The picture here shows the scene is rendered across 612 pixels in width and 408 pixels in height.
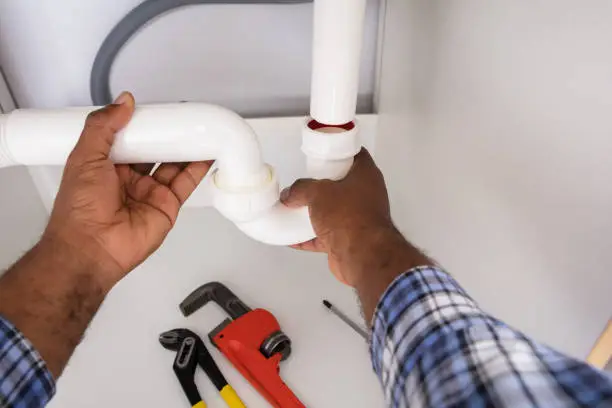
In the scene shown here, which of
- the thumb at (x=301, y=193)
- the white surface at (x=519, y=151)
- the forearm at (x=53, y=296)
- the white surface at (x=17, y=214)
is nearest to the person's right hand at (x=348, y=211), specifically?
the thumb at (x=301, y=193)

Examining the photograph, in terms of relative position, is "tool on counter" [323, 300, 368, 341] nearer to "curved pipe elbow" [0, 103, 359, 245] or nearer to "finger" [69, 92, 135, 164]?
"curved pipe elbow" [0, 103, 359, 245]

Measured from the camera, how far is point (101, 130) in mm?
448

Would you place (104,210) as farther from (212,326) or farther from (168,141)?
(212,326)

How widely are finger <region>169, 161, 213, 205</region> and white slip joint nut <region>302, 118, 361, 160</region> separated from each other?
131mm

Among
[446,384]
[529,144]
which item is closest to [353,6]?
[529,144]

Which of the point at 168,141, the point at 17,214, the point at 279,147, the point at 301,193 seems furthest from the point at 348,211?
the point at 17,214

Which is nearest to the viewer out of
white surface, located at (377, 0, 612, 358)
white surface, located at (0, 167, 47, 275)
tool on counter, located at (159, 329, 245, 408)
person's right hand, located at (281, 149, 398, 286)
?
white surface, located at (377, 0, 612, 358)

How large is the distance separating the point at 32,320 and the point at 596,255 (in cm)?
42

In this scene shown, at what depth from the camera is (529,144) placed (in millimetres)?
390

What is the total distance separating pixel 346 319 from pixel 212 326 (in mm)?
173

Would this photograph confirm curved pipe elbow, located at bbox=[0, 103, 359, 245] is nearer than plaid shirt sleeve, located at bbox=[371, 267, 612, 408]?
No

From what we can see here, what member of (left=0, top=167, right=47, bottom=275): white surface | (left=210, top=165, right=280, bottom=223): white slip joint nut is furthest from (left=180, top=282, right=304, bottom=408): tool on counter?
(left=0, top=167, right=47, bottom=275): white surface

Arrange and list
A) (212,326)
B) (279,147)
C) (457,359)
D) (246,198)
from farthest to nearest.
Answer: (279,147), (212,326), (246,198), (457,359)

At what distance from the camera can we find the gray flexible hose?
646 mm
